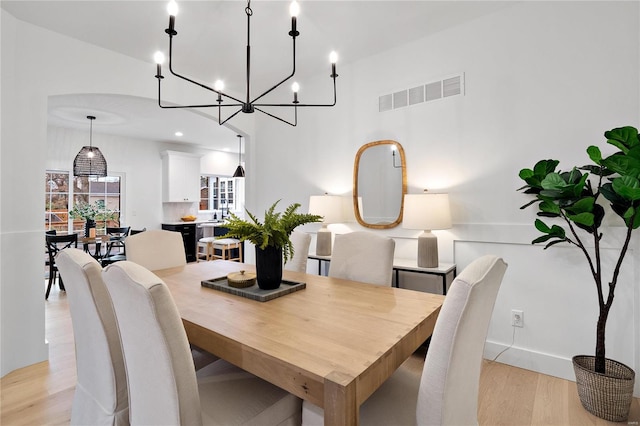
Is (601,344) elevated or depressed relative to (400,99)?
depressed

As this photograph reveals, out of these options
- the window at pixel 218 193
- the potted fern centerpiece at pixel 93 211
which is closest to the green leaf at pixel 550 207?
the potted fern centerpiece at pixel 93 211

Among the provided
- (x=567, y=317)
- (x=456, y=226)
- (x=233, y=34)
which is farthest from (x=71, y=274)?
(x=567, y=317)

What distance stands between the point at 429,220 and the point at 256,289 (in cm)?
146

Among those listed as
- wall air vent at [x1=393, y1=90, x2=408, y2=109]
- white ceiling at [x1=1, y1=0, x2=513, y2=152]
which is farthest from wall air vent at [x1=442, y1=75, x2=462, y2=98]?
white ceiling at [x1=1, y1=0, x2=513, y2=152]

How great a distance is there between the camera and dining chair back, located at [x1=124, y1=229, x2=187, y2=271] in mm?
2334

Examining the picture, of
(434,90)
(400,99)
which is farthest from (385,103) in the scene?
(434,90)

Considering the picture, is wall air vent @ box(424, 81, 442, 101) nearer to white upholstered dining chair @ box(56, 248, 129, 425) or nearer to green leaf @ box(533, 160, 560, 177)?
green leaf @ box(533, 160, 560, 177)

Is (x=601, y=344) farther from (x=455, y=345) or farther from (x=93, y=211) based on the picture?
(x=93, y=211)

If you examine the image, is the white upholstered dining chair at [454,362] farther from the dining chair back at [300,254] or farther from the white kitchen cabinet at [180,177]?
the white kitchen cabinet at [180,177]

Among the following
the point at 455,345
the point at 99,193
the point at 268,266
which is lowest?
the point at 455,345

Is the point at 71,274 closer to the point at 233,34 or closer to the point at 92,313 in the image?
the point at 92,313

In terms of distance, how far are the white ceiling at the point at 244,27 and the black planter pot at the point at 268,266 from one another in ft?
5.99

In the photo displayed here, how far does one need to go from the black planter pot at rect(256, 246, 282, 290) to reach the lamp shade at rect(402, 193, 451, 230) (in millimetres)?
1298

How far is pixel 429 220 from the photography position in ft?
8.30
